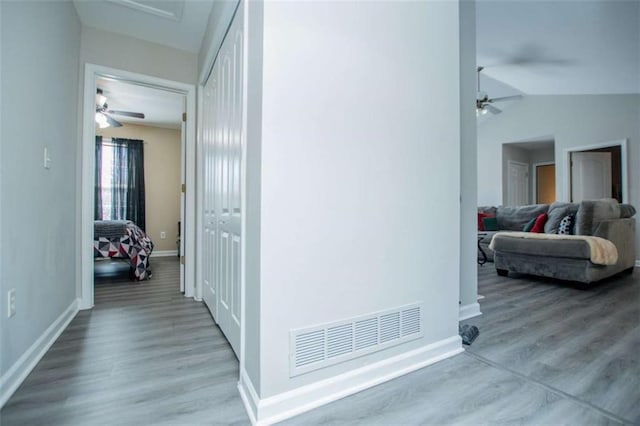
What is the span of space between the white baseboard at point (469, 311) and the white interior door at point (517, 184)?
570cm

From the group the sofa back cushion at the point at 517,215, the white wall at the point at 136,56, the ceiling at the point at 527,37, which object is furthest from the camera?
the sofa back cushion at the point at 517,215

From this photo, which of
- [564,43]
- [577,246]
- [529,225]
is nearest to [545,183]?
[529,225]

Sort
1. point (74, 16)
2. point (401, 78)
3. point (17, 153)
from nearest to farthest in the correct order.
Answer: point (17, 153) < point (401, 78) < point (74, 16)

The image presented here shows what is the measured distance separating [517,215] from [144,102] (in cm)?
618

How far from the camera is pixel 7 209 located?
1302 mm

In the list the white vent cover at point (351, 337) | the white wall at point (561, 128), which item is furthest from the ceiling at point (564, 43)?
the white vent cover at point (351, 337)

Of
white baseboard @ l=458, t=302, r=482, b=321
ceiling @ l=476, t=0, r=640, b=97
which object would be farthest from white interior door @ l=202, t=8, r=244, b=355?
ceiling @ l=476, t=0, r=640, b=97

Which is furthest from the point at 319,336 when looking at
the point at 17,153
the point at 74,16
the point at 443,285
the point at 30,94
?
the point at 74,16

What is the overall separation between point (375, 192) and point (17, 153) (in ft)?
5.54

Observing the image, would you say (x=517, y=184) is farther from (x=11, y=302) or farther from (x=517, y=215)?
(x=11, y=302)

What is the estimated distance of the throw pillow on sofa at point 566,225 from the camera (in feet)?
12.2

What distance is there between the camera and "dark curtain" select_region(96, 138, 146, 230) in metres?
5.27

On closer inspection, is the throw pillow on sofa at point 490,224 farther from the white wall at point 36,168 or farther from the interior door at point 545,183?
the white wall at point 36,168

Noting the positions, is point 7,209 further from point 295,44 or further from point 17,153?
point 295,44
